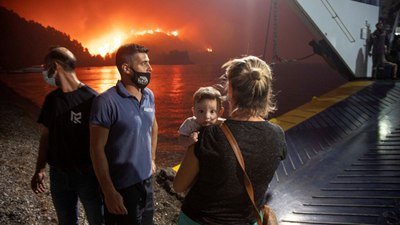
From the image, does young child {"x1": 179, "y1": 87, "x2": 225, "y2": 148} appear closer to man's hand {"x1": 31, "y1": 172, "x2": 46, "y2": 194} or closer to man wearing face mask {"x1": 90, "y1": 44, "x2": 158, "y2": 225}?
man wearing face mask {"x1": 90, "y1": 44, "x2": 158, "y2": 225}

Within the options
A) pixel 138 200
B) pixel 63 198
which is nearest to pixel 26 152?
pixel 63 198

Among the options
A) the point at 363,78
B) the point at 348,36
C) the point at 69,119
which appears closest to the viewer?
the point at 69,119

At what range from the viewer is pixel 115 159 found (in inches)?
92.0

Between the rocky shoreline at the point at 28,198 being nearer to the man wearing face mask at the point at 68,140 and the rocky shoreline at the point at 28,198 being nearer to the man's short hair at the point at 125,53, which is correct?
the man wearing face mask at the point at 68,140

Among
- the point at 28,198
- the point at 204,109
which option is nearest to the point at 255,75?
the point at 204,109

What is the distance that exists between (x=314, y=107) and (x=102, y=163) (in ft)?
25.2

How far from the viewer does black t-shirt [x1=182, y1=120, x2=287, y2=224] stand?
5.37 ft

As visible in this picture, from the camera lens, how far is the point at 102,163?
2.20 metres

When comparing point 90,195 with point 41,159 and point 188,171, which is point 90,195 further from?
point 188,171

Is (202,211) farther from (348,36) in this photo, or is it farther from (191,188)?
(348,36)

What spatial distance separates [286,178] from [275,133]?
375 centimetres

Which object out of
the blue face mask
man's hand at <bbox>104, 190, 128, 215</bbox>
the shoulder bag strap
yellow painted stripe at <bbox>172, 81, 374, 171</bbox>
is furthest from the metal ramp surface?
the blue face mask

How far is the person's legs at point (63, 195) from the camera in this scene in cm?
261

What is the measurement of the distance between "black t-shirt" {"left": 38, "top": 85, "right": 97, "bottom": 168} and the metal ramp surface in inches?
113
